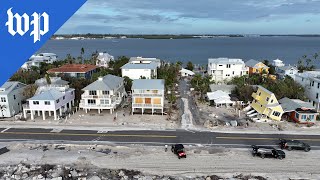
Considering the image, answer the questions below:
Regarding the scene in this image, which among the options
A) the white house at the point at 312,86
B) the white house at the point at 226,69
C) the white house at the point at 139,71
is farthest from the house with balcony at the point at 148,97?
the white house at the point at 226,69

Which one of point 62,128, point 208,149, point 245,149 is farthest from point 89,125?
point 245,149

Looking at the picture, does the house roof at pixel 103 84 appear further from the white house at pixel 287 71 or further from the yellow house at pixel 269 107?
the white house at pixel 287 71

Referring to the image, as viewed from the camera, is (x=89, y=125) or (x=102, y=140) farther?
(x=89, y=125)

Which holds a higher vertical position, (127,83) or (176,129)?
(127,83)

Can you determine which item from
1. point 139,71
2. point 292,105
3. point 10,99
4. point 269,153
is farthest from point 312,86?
point 10,99

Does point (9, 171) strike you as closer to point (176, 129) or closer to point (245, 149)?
point (176, 129)

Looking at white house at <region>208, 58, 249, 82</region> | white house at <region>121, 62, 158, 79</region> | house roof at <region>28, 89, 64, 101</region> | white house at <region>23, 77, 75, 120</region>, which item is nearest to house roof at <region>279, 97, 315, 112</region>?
white house at <region>208, 58, 249, 82</region>
